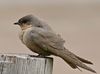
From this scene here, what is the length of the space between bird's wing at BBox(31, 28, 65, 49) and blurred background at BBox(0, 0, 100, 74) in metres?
4.89

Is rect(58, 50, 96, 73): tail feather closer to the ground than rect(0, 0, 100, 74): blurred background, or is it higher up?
closer to the ground

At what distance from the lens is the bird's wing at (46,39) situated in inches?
284

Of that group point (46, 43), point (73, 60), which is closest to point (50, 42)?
point (46, 43)

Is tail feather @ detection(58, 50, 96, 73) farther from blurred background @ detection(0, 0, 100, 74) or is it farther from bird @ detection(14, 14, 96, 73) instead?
blurred background @ detection(0, 0, 100, 74)

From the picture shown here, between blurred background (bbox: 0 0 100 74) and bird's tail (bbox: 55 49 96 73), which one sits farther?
blurred background (bbox: 0 0 100 74)

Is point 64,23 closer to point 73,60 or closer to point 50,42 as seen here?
point 50,42

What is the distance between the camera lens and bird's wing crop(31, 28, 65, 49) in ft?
23.7

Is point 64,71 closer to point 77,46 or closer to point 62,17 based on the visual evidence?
point 77,46

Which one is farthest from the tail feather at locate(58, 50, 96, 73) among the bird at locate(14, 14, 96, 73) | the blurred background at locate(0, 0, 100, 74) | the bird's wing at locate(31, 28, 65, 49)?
the blurred background at locate(0, 0, 100, 74)

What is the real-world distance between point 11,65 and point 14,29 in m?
10.3

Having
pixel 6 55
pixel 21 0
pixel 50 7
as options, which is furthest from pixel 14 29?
pixel 6 55

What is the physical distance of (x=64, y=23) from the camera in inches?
672

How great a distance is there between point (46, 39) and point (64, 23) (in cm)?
985

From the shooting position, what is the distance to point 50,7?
64.2 ft
